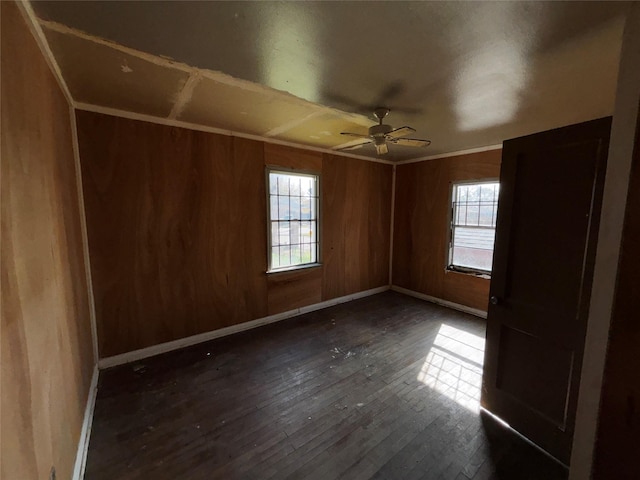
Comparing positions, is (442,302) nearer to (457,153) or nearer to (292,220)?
(457,153)

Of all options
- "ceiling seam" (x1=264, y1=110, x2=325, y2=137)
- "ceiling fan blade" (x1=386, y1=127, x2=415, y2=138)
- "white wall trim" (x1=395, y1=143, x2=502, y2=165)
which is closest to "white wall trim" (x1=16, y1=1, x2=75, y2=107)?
"ceiling seam" (x1=264, y1=110, x2=325, y2=137)

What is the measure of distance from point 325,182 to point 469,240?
8.03 ft

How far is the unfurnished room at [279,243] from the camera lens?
1129 millimetres

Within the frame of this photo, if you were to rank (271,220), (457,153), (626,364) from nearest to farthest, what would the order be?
(626,364) < (271,220) < (457,153)

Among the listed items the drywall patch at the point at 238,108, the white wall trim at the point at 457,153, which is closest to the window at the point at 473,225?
the white wall trim at the point at 457,153

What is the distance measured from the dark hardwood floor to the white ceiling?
2521mm

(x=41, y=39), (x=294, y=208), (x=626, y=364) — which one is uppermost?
(x=41, y=39)

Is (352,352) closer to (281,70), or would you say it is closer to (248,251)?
(248,251)

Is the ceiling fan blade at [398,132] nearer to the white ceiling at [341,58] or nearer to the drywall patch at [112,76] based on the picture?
the white ceiling at [341,58]

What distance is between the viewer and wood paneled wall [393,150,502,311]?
13.2ft

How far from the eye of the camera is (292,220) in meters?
3.96

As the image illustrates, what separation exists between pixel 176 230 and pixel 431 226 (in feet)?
12.7

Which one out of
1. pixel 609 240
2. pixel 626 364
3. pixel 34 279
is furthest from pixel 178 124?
pixel 626 364

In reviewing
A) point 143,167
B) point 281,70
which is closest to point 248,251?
point 143,167
